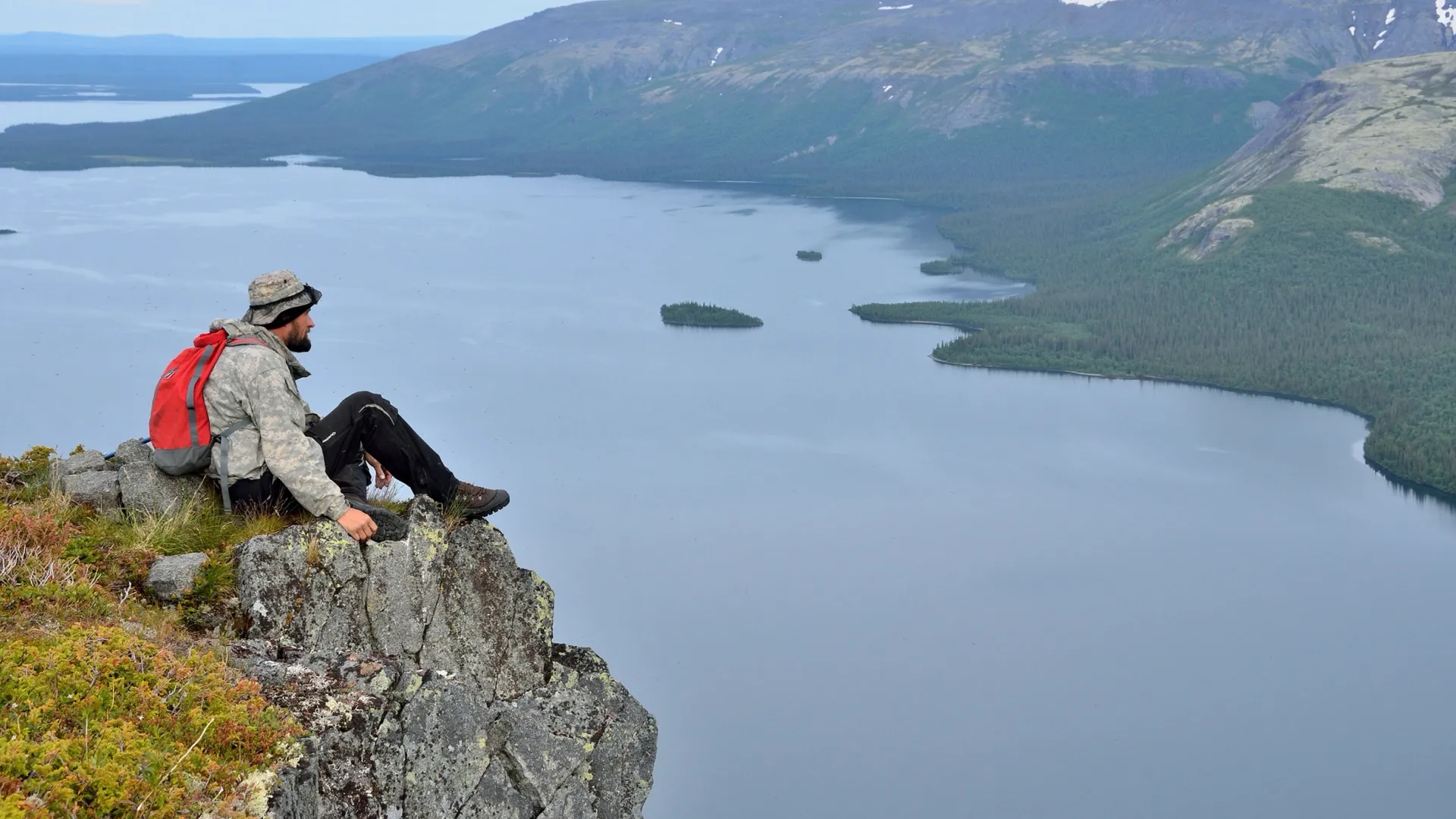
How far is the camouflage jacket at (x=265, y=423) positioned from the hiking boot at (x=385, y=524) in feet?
1.39

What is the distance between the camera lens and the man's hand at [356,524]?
16703 mm

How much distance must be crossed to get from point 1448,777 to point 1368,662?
13.0m

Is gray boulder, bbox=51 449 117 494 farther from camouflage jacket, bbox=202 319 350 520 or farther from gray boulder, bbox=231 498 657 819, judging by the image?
Answer: gray boulder, bbox=231 498 657 819

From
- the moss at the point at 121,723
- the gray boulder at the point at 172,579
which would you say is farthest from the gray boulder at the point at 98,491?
the moss at the point at 121,723

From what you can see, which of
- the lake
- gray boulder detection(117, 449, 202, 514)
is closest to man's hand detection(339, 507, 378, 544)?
gray boulder detection(117, 449, 202, 514)

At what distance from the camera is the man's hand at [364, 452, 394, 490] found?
18.2 m

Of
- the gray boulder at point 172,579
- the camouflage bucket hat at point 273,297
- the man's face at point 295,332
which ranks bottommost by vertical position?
the gray boulder at point 172,579

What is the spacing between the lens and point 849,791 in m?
70.8

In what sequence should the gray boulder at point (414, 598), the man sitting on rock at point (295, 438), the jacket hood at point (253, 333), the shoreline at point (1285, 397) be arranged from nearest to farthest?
the gray boulder at point (414, 598), the man sitting on rock at point (295, 438), the jacket hood at point (253, 333), the shoreline at point (1285, 397)

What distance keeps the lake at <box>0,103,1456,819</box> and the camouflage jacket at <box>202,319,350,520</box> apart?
53.8 m

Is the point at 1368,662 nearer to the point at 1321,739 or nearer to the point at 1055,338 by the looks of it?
the point at 1321,739

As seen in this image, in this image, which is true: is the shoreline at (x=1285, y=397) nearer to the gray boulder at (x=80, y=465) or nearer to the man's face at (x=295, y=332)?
the man's face at (x=295, y=332)

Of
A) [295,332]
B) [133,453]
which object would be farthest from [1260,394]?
[133,453]

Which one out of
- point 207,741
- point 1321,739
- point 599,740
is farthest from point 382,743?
point 1321,739
